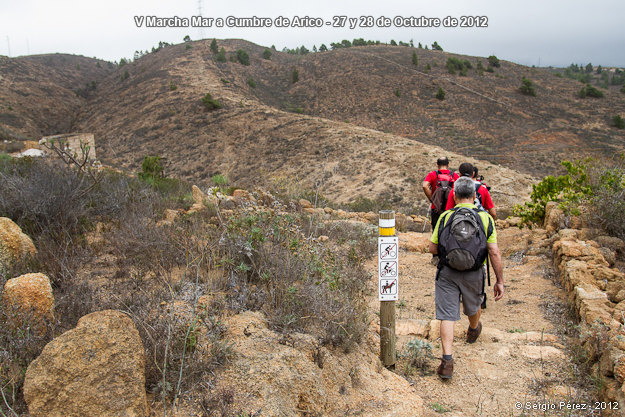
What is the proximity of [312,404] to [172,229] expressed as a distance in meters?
2.89

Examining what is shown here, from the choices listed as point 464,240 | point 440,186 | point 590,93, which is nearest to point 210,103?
point 440,186

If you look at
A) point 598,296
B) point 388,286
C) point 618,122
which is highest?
point 618,122

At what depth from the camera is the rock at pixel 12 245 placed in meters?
3.53

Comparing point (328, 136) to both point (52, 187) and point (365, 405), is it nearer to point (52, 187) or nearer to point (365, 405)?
point (52, 187)

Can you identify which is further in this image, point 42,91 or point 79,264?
point 42,91

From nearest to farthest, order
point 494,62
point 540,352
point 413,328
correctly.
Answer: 1. point 540,352
2. point 413,328
3. point 494,62

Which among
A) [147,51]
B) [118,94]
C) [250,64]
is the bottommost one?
[118,94]

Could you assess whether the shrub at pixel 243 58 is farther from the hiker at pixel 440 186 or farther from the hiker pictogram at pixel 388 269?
the hiker pictogram at pixel 388 269

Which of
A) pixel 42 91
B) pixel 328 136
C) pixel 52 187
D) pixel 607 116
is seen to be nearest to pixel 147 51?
pixel 42 91

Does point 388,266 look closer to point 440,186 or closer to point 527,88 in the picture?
point 440,186

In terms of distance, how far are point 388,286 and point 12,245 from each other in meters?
3.46

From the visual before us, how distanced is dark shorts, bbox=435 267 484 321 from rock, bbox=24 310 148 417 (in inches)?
91.7

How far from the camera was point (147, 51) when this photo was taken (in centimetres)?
5619

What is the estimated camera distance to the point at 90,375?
197 cm
